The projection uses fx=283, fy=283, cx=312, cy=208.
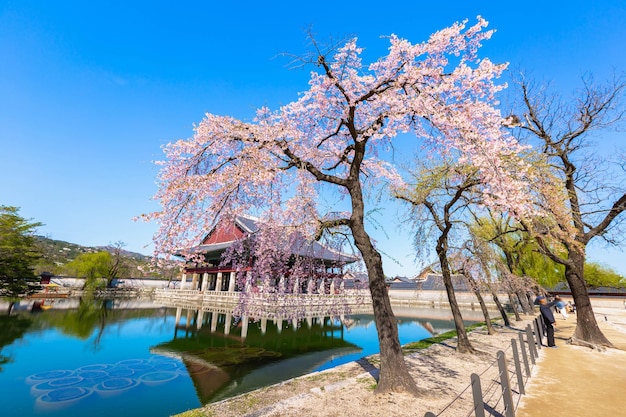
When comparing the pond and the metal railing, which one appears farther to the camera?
the pond

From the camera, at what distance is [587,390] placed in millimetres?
5328

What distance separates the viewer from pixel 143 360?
458 inches

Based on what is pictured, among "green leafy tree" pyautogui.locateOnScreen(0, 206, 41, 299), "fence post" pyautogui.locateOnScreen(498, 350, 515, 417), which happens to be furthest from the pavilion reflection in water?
"green leafy tree" pyautogui.locateOnScreen(0, 206, 41, 299)

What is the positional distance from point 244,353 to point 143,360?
4.06 m

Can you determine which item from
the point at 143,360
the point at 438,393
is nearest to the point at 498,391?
the point at 438,393

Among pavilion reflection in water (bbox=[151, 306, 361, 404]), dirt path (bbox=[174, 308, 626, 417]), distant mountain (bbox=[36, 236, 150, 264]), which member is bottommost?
pavilion reflection in water (bbox=[151, 306, 361, 404])

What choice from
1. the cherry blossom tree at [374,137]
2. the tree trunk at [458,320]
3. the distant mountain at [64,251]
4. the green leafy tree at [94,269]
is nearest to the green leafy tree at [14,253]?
the distant mountain at [64,251]

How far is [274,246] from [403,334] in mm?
14817

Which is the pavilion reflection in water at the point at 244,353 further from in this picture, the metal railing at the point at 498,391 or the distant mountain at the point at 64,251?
the distant mountain at the point at 64,251

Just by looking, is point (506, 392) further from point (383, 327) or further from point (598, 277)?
point (598, 277)

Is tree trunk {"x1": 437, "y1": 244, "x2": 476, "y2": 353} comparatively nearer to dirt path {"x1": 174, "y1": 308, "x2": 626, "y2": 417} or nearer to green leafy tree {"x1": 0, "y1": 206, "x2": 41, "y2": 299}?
dirt path {"x1": 174, "y1": 308, "x2": 626, "y2": 417}

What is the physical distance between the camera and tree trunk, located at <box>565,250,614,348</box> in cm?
931

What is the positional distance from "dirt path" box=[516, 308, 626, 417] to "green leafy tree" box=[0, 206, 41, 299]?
114 ft

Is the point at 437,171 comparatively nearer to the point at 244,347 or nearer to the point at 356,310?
the point at 244,347
